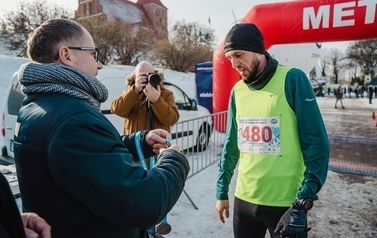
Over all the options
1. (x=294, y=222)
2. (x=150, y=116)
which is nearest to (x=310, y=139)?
(x=294, y=222)

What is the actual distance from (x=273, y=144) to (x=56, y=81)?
4.46ft

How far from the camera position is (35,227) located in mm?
1031

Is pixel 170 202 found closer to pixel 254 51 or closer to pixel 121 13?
pixel 254 51

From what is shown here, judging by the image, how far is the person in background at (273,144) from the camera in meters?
1.75

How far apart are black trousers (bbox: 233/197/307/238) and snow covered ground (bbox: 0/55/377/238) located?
1.33 meters

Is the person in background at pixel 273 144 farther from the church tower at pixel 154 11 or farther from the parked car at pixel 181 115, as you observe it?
the church tower at pixel 154 11

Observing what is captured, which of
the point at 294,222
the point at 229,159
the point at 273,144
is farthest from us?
the point at 229,159

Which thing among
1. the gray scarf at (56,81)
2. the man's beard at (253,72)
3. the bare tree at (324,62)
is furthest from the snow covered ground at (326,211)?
the bare tree at (324,62)

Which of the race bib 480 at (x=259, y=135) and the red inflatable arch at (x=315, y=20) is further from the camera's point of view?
the red inflatable arch at (x=315, y=20)

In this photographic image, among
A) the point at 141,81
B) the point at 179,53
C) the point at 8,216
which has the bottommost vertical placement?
the point at 8,216

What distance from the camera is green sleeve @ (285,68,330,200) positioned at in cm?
174

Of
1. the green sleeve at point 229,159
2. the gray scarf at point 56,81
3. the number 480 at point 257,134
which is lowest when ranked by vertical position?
the green sleeve at point 229,159

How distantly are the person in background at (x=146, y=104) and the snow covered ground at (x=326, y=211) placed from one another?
2.07 ft

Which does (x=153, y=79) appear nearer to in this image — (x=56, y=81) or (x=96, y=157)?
(x=56, y=81)
